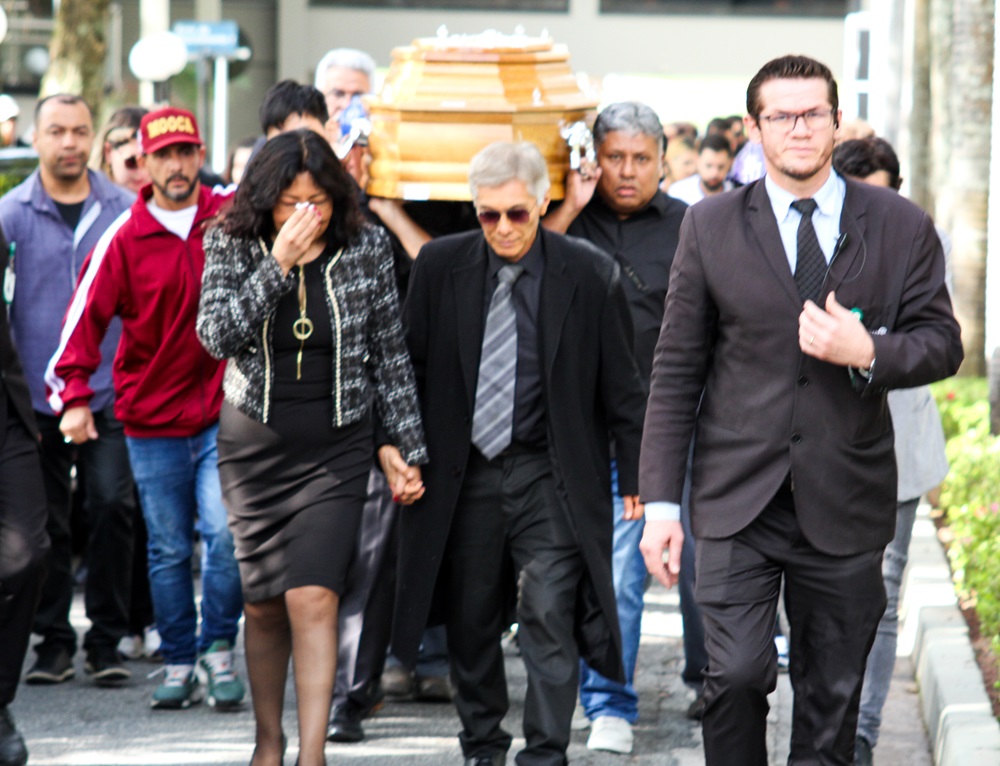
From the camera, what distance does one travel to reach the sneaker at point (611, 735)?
6.42 meters

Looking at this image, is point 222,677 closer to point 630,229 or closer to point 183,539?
point 183,539

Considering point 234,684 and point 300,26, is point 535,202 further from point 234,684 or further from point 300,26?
point 300,26

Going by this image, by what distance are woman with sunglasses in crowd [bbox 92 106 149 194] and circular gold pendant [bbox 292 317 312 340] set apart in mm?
3486

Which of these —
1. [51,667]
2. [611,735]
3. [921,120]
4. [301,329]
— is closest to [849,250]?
[301,329]

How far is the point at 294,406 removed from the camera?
231 inches

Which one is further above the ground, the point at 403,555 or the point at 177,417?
the point at 177,417

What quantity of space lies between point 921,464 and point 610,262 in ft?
4.10

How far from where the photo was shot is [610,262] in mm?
6172

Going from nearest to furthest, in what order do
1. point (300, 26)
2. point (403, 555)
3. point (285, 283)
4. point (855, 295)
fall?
point (855, 295), point (285, 283), point (403, 555), point (300, 26)

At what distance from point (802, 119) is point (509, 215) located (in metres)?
1.53

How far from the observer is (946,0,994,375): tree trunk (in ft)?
39.5

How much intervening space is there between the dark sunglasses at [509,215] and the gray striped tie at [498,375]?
18 cm

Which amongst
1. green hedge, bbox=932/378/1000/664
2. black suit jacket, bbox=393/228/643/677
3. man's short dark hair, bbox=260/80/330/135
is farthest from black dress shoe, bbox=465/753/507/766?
man's short dark hair, bbox=260/80/330/135

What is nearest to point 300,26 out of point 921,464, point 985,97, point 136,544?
point 985,97
